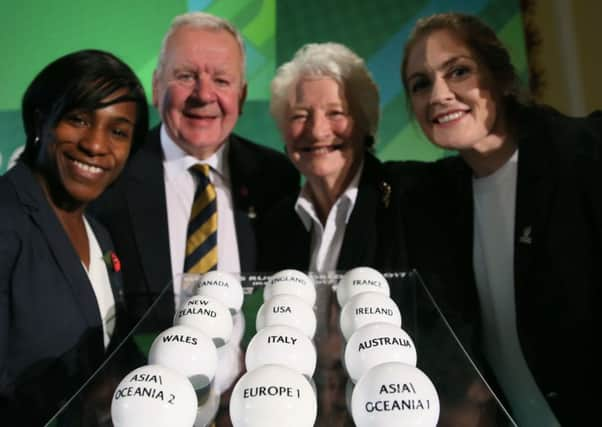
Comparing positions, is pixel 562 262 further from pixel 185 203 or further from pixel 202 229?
pixel 185 203

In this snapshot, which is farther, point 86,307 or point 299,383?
point 86,307

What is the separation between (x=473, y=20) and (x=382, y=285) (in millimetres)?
1007

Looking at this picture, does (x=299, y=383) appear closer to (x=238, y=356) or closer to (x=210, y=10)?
(x=238, y=356)

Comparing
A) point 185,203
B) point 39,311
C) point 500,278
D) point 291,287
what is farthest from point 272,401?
→ point 185,203

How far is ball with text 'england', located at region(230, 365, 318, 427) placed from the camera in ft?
2.31

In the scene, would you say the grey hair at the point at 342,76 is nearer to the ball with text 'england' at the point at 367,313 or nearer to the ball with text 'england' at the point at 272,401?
the ball with text 'england' at the point at 367,313

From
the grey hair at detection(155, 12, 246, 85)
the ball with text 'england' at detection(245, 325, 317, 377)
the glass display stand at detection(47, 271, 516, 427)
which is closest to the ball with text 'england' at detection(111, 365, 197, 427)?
the glass display stand at detection(47, 271, 516, 427)

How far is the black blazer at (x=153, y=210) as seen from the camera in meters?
1.71

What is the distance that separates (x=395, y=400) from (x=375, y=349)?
0.17 m

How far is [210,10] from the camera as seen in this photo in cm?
242

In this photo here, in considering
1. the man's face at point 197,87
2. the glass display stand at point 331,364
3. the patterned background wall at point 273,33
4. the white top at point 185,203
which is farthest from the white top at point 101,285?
the patterned background wall at point 273,33

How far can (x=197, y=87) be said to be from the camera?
1.97 m

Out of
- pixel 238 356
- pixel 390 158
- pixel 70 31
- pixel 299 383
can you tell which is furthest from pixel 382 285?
pixel 70 31

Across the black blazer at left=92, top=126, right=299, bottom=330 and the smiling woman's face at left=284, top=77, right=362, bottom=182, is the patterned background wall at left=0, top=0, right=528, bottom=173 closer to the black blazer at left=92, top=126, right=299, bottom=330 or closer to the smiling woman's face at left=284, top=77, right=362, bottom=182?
the black blazer at left=92, top=126, right=299, bottom=330
